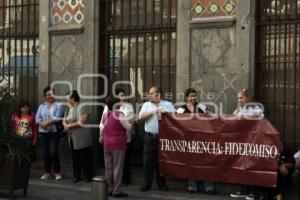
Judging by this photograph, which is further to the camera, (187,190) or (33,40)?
(33,40)

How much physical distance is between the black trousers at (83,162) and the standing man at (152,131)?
146 cm

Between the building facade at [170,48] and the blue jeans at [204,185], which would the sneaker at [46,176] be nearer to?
the building facade at [170,48]

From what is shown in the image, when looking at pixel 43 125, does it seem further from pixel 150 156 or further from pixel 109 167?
pixel 150 156

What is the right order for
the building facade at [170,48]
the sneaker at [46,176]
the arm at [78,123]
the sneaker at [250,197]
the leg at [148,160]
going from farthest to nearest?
the sneaker at [46,176]
the arm at [78,123]
the leg at [148,160]
the building facade at [170,48]
the sneaker at [250,197]

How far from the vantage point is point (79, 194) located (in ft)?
35.4

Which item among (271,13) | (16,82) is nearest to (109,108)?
(271,13)

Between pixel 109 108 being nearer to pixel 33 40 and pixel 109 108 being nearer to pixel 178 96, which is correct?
pixel 178 96

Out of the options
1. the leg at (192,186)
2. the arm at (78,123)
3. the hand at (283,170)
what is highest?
the arm at (78,123)

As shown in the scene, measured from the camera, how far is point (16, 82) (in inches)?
549

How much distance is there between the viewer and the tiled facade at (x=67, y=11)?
41.6ft

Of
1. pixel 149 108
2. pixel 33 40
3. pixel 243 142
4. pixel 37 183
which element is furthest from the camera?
pixel 33 40

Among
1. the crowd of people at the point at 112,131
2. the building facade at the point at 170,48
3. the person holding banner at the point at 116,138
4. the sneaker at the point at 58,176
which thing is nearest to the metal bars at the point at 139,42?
the building facade at the point at 170,48

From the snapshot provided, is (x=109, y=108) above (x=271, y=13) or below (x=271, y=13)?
below

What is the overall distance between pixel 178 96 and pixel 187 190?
5.56 ft
